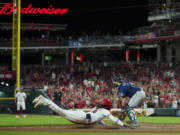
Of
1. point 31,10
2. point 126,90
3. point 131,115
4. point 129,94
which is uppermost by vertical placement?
point 31,10

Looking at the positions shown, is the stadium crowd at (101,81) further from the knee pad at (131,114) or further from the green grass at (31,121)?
the knee pad at (131,114)

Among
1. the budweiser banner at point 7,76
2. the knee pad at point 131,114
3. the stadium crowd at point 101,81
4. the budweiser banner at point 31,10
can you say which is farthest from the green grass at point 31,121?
the budweiser banner at point 31,10

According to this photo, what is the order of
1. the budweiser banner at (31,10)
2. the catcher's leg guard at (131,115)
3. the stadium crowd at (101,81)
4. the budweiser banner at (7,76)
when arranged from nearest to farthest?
the catcher's leg guard at (131,115) < the stadium crowd at (101,81) < the budweiser banner at (7,76) < the budweiser banner at (31,10)

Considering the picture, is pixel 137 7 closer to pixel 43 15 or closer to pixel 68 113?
pixel 43 15

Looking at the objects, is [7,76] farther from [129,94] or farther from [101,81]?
[129,94]

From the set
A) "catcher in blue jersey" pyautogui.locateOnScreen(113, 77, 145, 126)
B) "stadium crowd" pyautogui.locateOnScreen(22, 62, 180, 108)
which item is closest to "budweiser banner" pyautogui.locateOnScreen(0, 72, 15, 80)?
"stadium crowd" pyautogui.locateOnScreen(22, 62, 180, 108)

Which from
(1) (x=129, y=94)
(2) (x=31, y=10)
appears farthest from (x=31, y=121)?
(2) (x=31, y=10)

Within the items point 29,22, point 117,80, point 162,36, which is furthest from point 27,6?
point 117,80

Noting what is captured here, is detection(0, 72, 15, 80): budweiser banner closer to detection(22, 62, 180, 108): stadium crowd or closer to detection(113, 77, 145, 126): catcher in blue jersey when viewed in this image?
detection(22, 62, 180, 108): stadium crowd
